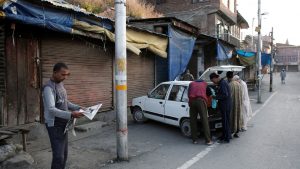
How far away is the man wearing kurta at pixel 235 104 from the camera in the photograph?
854cm

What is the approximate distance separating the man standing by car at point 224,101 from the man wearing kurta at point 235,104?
20.5 inches

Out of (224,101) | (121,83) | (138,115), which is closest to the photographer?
(121,83)

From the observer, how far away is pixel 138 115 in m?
10.9

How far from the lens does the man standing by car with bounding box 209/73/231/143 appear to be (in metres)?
7.93

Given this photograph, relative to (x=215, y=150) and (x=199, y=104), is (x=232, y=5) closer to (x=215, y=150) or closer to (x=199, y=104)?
(x=199, y=104)

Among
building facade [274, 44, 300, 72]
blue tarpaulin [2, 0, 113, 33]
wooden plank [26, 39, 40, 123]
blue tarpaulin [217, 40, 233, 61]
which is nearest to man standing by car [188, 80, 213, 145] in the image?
blue tarpaulin [2, 0, 113, 33]

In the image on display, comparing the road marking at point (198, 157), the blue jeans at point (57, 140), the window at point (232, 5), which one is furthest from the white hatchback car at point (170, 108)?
the window at point (232, 5)

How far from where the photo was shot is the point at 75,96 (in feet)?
31.3

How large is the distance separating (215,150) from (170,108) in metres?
2.31

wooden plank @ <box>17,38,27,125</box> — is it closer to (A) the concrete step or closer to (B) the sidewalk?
(B) the sidewalk

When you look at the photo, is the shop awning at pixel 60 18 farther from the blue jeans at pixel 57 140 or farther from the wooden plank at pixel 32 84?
the blue jeans at pixel 57 140

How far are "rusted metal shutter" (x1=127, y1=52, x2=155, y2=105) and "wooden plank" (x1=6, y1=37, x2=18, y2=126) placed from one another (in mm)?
5103

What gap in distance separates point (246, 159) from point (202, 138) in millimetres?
2176

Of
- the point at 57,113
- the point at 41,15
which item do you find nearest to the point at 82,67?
the point at 41,15
